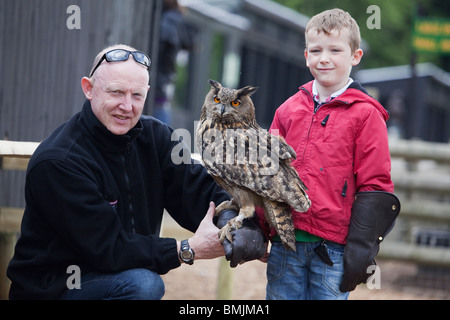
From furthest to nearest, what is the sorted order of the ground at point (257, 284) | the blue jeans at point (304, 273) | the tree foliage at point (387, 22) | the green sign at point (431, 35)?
1. the tree foliage at point (387, 22)
2. the green sign at point (431, 35)
3. the ground at point (257, 284)
4. the blue jeans at point (304, 273)

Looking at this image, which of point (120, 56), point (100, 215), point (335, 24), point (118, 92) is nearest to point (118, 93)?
point (118, 92)

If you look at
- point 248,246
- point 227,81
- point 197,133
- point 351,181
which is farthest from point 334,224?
point 227,81

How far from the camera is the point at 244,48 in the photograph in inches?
487

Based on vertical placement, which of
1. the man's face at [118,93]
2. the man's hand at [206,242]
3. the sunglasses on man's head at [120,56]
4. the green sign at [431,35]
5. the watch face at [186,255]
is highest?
the green sign at [431,35]

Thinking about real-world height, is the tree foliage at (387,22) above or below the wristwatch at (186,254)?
above

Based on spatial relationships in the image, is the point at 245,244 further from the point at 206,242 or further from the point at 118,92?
the point at 118,92

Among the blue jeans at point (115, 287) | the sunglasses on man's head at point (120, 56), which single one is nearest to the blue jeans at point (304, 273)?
the blue jeans at point (115, 287)

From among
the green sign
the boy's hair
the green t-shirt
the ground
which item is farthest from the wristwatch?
the green sign

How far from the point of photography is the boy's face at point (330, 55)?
265 centimetres

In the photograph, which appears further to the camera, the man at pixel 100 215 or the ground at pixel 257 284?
the ground at pixel 257 284

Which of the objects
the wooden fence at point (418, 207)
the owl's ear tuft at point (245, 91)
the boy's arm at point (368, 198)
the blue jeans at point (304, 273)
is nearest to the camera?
the boy's arm at point (368, 198)

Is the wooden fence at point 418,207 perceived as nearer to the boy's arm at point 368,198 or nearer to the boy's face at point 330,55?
the boy's arm at point 368,198

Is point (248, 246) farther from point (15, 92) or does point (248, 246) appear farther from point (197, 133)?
point (15, 92)
